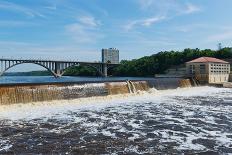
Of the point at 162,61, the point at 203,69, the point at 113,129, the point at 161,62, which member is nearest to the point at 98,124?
the point at 113,129

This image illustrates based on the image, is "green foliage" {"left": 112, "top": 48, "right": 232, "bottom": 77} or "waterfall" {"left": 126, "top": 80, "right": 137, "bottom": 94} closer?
"waterfall" {"left": 126, "top": 80, "right": 137, "bottom": 94}

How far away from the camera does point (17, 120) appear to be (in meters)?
17.9

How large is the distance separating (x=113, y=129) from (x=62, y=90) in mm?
11136

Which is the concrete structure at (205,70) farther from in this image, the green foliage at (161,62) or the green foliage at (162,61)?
the green foliage at (162,61)

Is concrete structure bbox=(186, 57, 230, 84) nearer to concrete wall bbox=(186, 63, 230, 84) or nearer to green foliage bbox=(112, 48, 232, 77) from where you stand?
concrete wall bbox=(186, 63, 230, 84)

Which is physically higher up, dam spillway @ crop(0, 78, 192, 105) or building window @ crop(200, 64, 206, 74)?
building window @ crop(200, 64, 206, 74)

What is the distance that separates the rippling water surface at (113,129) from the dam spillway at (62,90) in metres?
1.02

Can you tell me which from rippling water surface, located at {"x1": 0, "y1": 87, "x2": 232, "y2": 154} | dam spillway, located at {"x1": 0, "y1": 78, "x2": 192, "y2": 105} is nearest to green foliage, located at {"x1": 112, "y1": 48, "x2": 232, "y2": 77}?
dam spillway, located at {"x1": 0, "y1": 78, "x2": 192, "y2": 105}

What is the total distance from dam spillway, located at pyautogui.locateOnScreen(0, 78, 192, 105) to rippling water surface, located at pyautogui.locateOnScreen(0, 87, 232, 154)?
102 cm

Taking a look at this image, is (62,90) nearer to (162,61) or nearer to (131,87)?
(131,87)

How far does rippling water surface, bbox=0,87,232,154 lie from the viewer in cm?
1237

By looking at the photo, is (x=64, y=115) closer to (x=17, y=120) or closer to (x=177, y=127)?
(x=17, y=120)

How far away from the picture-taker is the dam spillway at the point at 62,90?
76.5ft

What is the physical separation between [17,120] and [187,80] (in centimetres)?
2948
